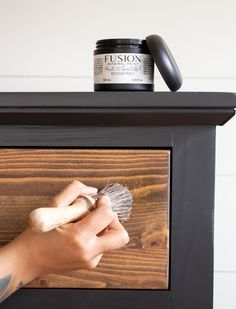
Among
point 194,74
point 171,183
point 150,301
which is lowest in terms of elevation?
point 150,301

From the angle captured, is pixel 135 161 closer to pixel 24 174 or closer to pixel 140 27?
pixel 24 174

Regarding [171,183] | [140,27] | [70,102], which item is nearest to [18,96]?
[70,102]

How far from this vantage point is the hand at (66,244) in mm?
504

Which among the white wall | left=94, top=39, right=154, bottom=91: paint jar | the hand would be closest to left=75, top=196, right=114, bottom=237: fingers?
the hand

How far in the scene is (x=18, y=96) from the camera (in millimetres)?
525

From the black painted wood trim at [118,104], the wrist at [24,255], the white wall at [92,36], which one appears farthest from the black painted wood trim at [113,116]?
the white wall at [92,36]

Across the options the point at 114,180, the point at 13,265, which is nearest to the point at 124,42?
the point at 114,180

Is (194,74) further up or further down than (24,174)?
further up

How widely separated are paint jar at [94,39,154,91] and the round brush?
101 millimetres

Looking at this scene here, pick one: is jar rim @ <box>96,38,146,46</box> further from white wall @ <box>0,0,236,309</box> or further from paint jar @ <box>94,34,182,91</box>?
white wall @ <box>0,0,236,309</box>

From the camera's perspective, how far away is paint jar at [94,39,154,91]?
1.86 feet

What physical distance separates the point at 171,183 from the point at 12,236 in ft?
0.55

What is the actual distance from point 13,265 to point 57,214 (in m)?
0.08

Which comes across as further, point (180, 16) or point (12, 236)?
point (180, 16)
